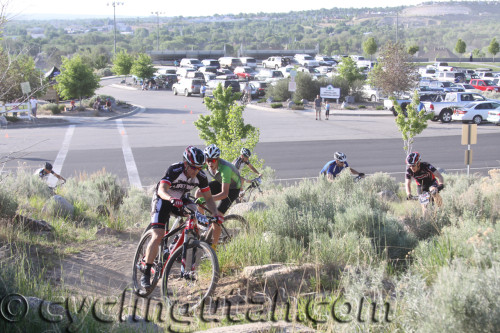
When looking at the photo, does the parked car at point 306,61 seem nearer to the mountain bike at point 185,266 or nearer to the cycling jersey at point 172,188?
the cycling jersey at point 172,188

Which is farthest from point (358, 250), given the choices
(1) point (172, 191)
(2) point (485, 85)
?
(2) point (485, 85)

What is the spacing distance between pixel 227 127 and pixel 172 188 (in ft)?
29.7

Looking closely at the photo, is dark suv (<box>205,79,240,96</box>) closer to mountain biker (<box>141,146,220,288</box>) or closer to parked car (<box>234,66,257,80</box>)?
parked car (<box>234,66,257,80</box>)

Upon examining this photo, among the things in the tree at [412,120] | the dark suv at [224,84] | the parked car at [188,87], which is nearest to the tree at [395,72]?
the dark suv at [224,84]

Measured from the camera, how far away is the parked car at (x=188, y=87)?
48.0 metres

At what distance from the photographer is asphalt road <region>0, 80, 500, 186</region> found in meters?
20.2

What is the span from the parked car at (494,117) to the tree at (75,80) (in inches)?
988

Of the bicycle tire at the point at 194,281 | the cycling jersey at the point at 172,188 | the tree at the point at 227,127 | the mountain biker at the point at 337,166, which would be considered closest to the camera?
the bicycle tire at the point at 194,281

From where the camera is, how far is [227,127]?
51.3 ft

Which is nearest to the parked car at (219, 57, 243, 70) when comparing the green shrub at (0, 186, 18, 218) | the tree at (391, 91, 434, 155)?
the tree at (391, 91, 434, 155)

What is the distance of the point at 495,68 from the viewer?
242 feet

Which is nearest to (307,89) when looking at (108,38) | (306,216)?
(306,216)

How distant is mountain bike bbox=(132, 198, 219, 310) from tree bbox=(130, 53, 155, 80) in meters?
47.6

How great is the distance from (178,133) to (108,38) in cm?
14730
